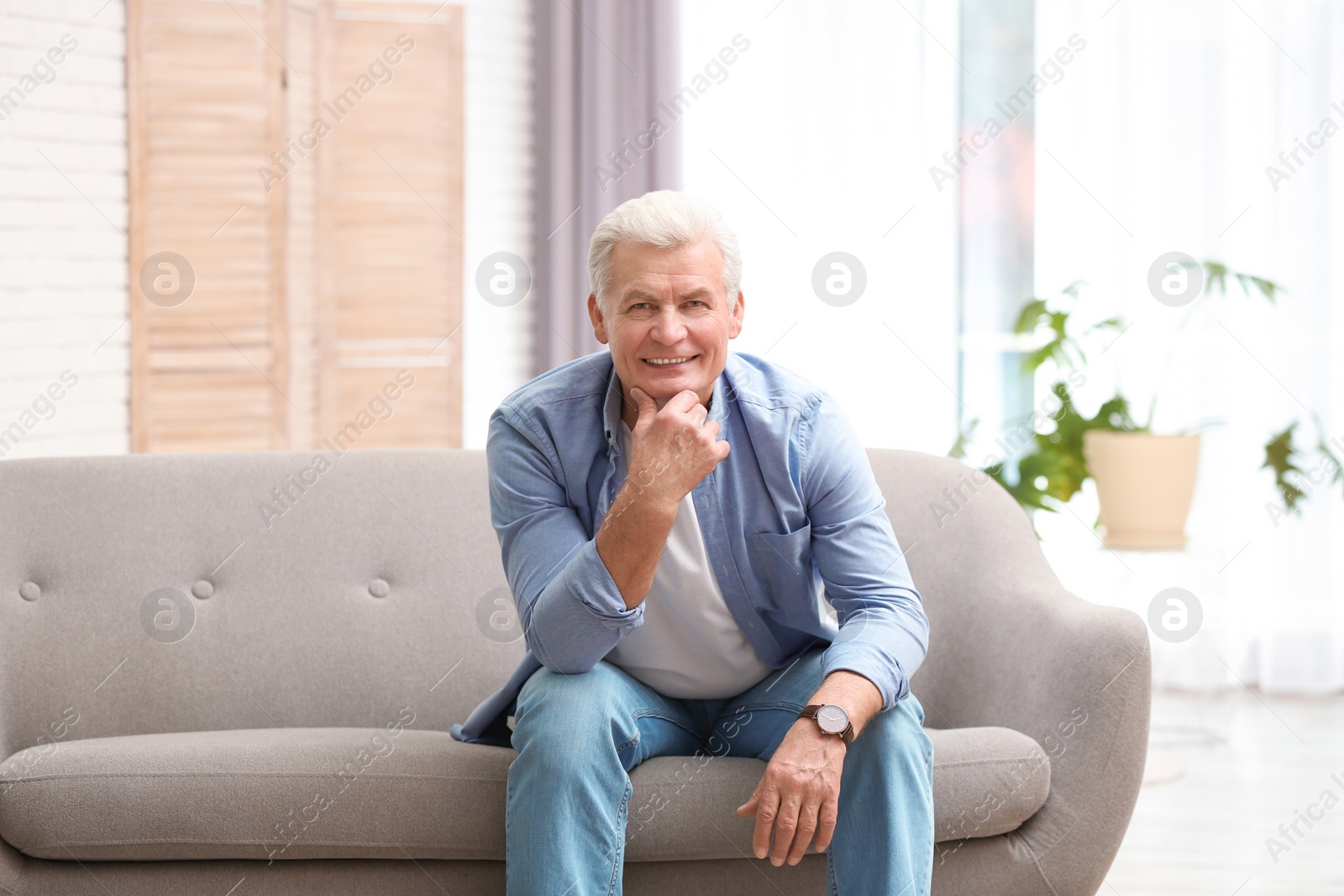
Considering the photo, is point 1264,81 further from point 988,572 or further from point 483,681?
point 483,681

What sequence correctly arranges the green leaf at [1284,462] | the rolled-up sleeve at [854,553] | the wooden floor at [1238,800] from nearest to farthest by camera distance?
the rolled-up sleeve at [854,553]
the wooden floor at [1238,800]
the green leaf at [1284,462]

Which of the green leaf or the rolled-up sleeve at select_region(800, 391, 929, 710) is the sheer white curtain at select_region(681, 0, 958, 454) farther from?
the rolled-up sleeve at select_region(800, 391, 929, 710)

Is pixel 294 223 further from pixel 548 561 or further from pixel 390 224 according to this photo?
pixel 548 561

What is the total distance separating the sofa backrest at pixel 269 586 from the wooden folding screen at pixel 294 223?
65.2 inches

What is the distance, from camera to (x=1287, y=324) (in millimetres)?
3590

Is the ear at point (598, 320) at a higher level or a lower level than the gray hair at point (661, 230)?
lower

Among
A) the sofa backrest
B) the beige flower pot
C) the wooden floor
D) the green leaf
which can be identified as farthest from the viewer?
the green leaf

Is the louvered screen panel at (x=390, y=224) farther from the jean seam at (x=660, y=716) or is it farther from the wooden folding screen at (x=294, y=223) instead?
the jean seam at (x=660, y=716)

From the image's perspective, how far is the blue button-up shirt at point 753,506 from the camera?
1609 millimetres

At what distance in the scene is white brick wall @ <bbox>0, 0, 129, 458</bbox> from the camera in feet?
11.1

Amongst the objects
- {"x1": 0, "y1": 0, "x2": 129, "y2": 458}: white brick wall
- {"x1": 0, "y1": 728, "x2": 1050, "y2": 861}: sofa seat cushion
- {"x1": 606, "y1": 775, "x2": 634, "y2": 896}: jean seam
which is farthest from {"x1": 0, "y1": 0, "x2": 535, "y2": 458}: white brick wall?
{"x1": 606, "y1": 775, "x2": 634, "y2": 896}: jean seam

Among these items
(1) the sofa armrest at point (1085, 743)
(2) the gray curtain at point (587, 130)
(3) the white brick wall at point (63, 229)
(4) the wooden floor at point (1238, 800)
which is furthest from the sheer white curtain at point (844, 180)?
(1) the sofa armrest at point (1085, 743)

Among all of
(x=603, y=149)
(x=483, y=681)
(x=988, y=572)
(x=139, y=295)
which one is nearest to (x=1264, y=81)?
(x=603, y=149)

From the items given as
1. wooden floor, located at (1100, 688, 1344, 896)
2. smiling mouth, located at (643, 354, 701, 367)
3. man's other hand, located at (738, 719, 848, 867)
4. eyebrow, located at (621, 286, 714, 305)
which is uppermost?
eyebrow, located at (621, 286, 714, 305)
